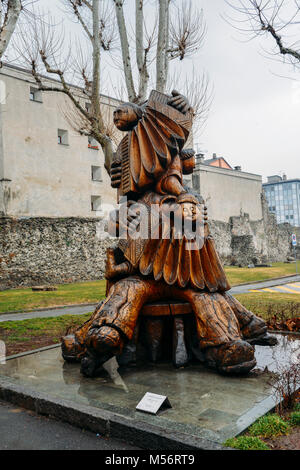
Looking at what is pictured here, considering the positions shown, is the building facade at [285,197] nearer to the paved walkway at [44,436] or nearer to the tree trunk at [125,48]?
the tree trunk at [125,48]

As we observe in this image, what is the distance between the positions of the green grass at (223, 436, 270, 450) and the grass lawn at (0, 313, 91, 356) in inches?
150

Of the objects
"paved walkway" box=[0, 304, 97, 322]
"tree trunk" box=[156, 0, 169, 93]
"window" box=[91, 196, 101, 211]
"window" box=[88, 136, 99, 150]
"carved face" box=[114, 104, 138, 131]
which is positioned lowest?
"paved walkway" box=[0, 304, 97, 322]

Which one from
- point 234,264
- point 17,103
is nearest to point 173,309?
point 17,103

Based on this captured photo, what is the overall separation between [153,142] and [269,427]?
3223 mm

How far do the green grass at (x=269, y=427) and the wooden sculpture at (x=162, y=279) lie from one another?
98 cm

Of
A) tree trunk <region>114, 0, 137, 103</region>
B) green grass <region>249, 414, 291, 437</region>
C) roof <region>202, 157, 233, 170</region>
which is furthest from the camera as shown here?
roof <region>202, 157, 233, 170</region>

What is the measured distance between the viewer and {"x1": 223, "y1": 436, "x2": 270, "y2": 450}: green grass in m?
2.41

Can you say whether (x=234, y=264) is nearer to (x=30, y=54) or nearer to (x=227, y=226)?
(x=227, y=226)

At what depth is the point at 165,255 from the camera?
14.3 feet

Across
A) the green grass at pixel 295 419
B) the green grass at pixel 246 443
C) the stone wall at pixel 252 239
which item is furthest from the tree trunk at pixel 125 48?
the stone wall at pixel 252 239

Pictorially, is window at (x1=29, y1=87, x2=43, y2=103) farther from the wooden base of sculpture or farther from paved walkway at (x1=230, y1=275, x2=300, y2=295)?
the wooden base of sculpture

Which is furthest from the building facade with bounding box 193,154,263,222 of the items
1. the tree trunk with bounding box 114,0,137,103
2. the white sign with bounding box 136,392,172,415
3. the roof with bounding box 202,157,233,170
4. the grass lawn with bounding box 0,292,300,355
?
the white sign with bounding box 136,392,172,415

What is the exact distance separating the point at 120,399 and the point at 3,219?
1617 cm

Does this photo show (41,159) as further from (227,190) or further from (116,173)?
(227,190)
